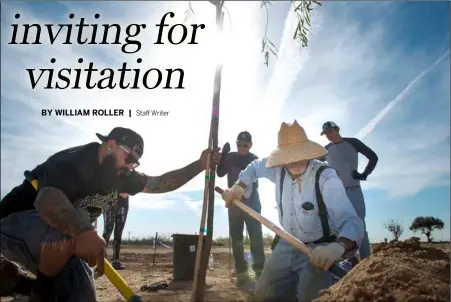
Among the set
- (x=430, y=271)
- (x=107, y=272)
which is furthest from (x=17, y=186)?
(x=430, y=271)

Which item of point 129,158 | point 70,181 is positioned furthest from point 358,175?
point 70,181

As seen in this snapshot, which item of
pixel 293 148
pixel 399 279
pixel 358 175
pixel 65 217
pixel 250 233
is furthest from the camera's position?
pixel 250 233

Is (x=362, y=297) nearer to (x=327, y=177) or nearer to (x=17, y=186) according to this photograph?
(x=327, y=177)

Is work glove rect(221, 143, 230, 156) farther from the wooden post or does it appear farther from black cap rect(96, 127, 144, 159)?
black cap rect(96, 127, 144, 159)

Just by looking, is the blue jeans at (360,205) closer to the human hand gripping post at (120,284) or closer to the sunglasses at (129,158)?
the sunglasses at (129,158)

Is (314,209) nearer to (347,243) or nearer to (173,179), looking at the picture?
(347,243)

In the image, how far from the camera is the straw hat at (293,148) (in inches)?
135

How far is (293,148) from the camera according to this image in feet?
11.6

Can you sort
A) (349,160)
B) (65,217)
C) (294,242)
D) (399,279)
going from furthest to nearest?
(349,160) < (294,242) < (65,217) < (399,279)

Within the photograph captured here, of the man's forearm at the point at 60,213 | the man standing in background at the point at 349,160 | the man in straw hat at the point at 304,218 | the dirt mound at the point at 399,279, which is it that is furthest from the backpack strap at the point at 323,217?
the man standing in background at the point at 349,160

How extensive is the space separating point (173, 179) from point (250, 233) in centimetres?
225

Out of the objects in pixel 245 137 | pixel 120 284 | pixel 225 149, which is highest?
pixel 245 137

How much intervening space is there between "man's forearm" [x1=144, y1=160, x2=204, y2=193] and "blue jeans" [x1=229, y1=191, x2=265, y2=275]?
1870 mm

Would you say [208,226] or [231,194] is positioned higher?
[231,194]
